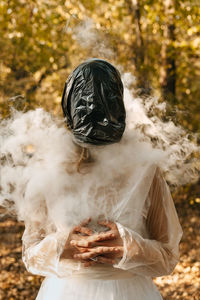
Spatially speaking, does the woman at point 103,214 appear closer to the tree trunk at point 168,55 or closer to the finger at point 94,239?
the finger at point 94,239

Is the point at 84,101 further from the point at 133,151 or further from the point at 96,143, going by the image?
the point at 133,151

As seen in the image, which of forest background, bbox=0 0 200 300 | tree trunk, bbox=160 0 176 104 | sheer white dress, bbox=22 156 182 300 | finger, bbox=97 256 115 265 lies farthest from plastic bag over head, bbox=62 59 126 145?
tree trunk, bbox=160 0 176 104

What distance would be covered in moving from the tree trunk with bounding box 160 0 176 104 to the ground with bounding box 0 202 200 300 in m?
2.18

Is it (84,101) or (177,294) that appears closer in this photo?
(84,101)

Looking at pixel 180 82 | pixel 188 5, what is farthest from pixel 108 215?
pixel 180 82

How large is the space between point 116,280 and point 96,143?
576mm

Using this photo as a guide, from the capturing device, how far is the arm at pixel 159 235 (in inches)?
54.8

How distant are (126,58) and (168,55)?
65 centimetres

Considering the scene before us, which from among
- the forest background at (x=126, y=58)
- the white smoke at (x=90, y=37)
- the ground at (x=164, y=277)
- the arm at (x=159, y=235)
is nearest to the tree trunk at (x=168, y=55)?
the forest background at (x=126, y=58)

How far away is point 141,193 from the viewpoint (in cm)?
144

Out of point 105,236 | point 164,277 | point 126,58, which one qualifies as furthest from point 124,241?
point 126,58

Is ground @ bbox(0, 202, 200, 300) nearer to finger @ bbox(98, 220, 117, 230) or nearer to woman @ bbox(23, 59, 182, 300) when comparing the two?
woman @ bbox(23, 59, 182, 300)

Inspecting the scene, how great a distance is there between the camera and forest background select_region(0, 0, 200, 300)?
4633mm

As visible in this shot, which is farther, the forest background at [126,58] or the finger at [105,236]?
the forest background at [126,58]
